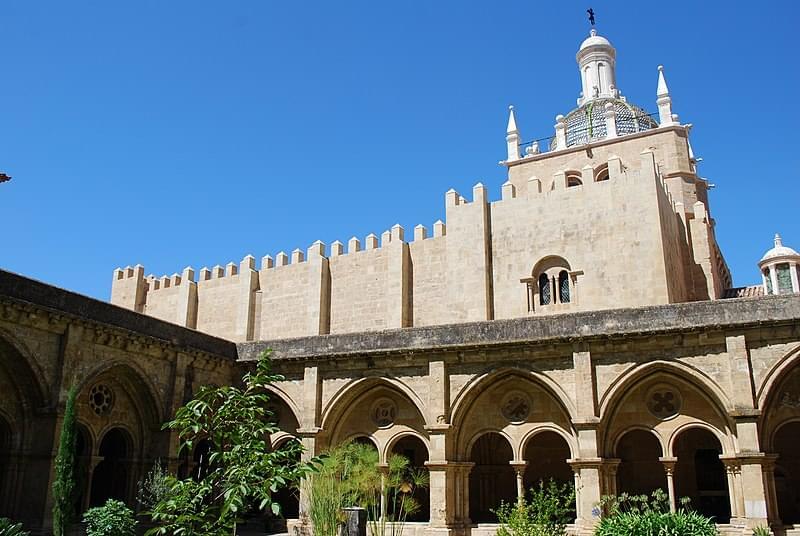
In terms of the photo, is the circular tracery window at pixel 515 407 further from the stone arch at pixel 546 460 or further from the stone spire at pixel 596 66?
the stone spire at pixel 596 66

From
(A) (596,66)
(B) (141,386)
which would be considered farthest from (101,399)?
(A) (596,66)

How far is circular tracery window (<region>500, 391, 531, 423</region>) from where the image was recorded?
16.0 metres

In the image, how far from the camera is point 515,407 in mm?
16141

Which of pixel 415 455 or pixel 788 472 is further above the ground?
pixel 415 455

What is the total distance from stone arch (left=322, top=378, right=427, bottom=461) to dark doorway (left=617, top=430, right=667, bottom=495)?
512 cm

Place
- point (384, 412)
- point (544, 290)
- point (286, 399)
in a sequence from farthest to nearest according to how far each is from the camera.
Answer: point (544, 290), point (286, 399), point (384, 412)

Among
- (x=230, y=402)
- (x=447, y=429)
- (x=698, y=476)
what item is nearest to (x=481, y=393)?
(x=447, y=429)

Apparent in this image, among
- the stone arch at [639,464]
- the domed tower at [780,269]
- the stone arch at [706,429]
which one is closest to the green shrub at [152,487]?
the stone arch at [706,429]

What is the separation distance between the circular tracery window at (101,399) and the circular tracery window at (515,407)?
830 cm

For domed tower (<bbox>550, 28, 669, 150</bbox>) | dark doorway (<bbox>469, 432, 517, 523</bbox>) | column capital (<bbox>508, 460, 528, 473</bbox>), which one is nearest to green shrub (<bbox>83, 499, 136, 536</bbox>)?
column capital (<bbox>508, 460, 528, 473</bbox>)

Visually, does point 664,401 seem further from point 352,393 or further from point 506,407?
point 352,393

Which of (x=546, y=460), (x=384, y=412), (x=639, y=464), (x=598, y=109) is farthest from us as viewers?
(x=598, y=109)

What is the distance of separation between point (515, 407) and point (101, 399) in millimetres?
8698

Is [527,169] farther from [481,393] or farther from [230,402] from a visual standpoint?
[230,402]
